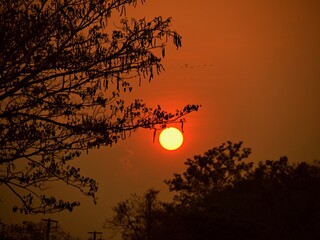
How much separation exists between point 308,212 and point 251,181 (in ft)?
19.7

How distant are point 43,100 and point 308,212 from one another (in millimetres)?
20125

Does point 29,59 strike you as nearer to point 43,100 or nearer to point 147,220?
point 43,100

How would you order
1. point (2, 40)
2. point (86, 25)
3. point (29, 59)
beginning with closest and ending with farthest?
point (2, 40)
point (29, 59)
point (86, 25)

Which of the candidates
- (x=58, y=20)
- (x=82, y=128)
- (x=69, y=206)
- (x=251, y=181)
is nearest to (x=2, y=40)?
(x=58, y=20)

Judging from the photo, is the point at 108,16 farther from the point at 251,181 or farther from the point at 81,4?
the point at 251,181

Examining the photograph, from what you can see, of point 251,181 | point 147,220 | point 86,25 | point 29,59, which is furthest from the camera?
point 147,220

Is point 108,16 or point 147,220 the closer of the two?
point 108,16

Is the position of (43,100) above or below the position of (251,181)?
below

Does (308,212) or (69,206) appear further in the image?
(308,212)

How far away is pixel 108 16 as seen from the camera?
6309 millimetres

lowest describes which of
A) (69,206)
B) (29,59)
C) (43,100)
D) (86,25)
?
(69,206)

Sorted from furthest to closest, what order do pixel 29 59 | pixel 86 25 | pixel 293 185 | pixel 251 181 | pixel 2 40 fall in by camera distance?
pixel 251 181, pixel 293 185, pixel 86 25, pixel 29 59, pixel 2 40

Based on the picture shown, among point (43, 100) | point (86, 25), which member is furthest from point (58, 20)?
point (43, 100)

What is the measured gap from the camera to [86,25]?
621 centimetres
